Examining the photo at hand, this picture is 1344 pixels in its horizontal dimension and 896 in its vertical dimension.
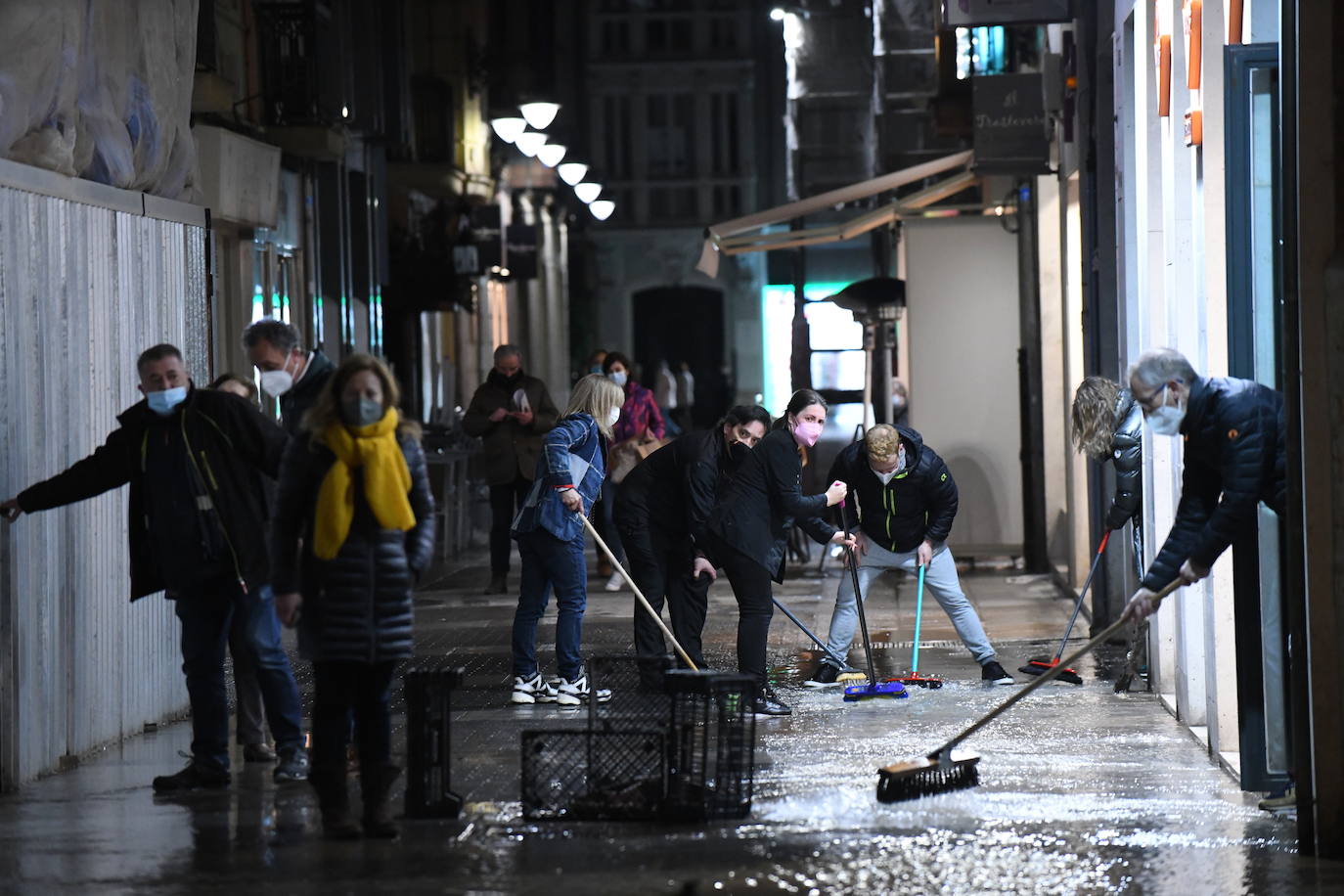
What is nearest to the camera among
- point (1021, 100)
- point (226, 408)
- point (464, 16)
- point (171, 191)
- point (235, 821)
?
point (235, 821)

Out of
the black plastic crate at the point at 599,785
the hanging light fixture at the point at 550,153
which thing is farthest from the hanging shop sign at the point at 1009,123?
the hanging light fixture at the point at 550,153

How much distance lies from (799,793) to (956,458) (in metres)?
11.1

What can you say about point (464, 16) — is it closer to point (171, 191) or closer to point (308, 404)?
point (171, 191)

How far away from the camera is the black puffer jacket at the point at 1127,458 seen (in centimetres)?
1165

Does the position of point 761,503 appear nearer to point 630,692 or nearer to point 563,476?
point 563,476

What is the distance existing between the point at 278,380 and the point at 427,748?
6.04ft

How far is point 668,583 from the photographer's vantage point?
11.8 metres

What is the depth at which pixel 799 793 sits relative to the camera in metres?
8.62

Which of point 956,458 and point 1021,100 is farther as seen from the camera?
point 956,458

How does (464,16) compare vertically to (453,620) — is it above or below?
above

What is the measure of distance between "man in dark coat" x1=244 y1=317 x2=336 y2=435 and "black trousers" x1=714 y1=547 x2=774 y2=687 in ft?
8.58

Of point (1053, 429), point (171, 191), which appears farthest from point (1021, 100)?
point (171, 191)

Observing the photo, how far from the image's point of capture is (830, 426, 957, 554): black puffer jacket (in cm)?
1198

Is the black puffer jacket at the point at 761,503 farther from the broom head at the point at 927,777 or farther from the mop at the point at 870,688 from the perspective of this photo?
the broom head at the point at 927,777
